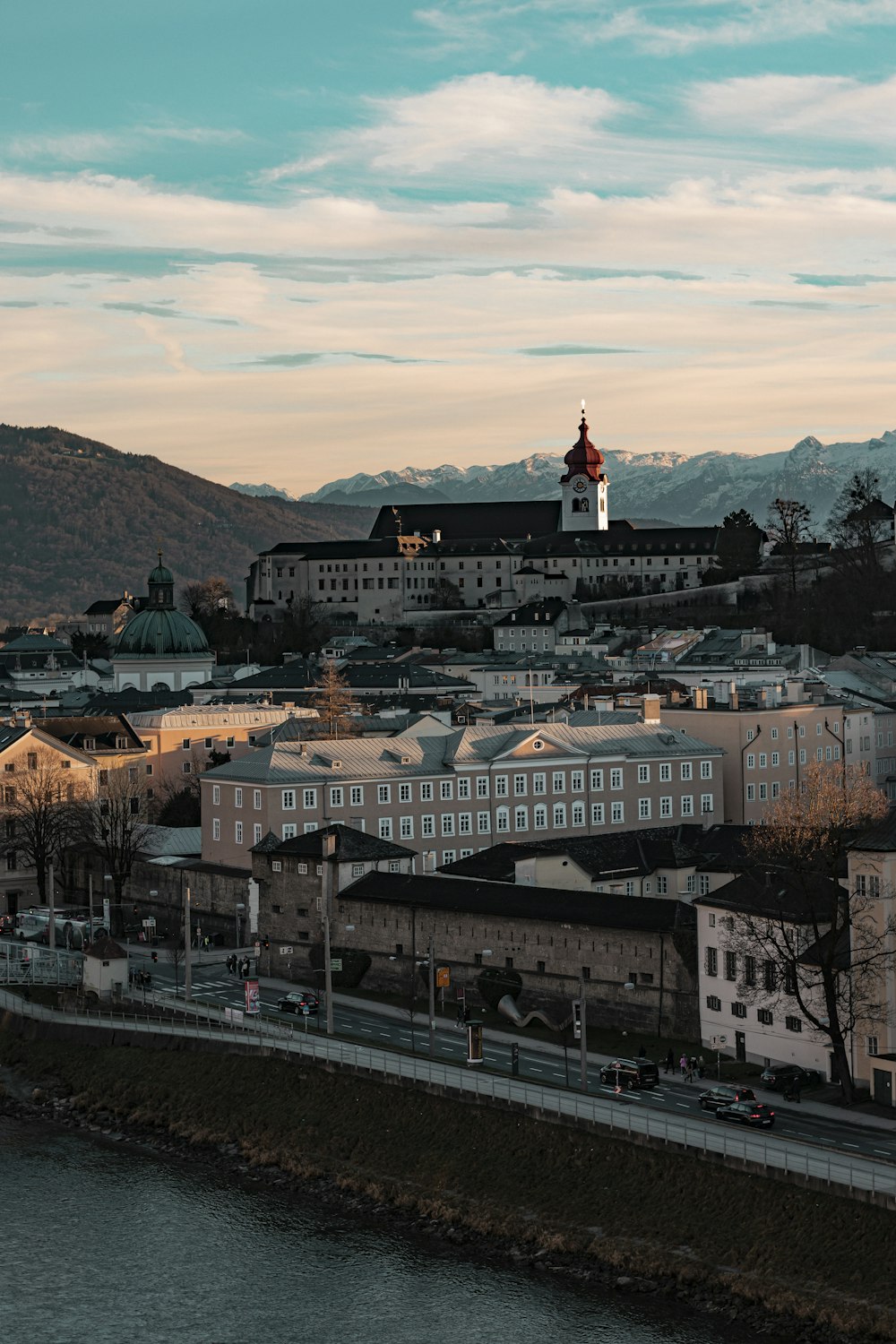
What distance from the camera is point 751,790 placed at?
299ft

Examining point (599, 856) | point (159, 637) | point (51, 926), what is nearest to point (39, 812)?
point (51, 926)

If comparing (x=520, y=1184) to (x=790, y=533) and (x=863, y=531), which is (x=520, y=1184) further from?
(x=790, y=533)

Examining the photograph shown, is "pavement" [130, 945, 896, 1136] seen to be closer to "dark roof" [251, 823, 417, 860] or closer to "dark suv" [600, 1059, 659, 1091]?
"dark suv" [600, 1059, 659, 1091]

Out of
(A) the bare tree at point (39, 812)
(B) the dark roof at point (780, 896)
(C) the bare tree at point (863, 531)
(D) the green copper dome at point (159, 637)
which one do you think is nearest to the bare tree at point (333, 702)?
(D) the green copper dome at point (159, 637)

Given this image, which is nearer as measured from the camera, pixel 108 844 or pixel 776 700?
pixel 108 844

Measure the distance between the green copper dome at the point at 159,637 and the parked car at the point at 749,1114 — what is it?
93065mm

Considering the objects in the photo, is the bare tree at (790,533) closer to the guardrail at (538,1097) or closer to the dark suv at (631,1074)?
the guardrail at (538,1097)

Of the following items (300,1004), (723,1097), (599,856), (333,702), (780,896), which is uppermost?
(333,702)

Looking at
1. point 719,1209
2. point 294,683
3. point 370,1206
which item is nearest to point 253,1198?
point 370,1206

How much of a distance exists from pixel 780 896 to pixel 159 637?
290 ft

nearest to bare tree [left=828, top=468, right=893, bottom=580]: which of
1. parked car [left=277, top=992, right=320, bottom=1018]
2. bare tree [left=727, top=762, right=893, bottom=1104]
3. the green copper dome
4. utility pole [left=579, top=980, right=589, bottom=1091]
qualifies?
the green copper dome

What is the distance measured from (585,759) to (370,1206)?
35735mm

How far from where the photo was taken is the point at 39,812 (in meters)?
85.3

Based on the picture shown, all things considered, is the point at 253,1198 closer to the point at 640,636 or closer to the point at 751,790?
the point at 751,790
